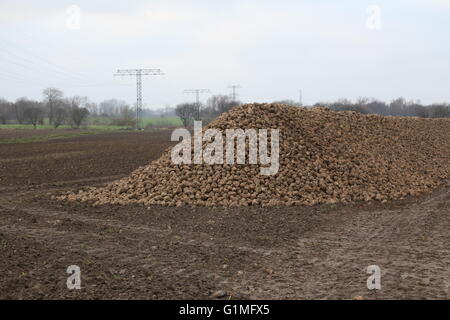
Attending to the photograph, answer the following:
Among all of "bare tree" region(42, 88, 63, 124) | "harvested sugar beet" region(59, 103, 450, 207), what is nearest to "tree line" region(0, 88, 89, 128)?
"bare tree" region(42, 88, 63, 124)

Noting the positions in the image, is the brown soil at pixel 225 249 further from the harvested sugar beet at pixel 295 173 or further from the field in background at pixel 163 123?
the field in background at pixel 163 123

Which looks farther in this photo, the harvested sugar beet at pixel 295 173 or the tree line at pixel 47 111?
the tree line at pixel 47 111

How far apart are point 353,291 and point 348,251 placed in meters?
1.84

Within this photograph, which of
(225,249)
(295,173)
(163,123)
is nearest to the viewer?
(225,249)

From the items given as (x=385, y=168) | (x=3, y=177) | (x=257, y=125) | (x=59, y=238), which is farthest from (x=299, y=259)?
(x=3, y=177)

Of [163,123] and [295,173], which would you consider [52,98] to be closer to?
[163,123]

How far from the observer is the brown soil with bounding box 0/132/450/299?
557 cm

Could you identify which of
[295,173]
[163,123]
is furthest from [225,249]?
[163,123]

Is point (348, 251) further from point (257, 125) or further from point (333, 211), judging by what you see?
point (257, 125)

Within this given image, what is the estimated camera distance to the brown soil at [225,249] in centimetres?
557

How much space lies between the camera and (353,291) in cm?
546

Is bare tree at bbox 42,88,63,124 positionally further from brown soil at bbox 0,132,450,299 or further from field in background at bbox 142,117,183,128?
brown soil at bbox 0,132,450,299

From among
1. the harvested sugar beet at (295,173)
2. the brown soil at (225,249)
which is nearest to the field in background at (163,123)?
the harvested sugar beet at (295,173)

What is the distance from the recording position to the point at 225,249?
7316mm
